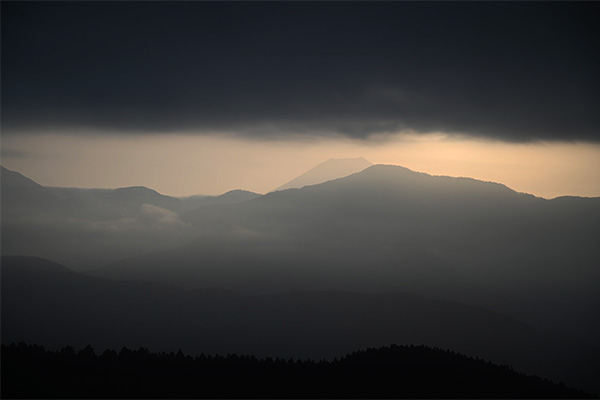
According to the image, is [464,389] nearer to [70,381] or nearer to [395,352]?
[395,352]

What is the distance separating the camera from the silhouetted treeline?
10575 cm

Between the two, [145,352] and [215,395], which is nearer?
[215,395]

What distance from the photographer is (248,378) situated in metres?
119

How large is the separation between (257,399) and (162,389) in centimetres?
1907

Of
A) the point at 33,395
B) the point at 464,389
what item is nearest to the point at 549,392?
the point at 464,389

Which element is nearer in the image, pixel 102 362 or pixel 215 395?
pixel 215 395

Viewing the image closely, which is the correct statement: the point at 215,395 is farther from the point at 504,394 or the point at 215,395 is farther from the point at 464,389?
the point at 504,394

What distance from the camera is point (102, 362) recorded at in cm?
12038

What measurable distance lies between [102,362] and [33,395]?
24.4 m

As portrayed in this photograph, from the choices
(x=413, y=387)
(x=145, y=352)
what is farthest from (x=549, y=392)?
(x=145, y=352)

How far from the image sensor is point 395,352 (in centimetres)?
14112

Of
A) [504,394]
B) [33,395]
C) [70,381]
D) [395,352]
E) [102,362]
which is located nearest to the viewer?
[33,395]

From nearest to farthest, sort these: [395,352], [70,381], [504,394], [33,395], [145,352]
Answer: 1. [33,395]
2. [70,381]
3. [504,394]
4. [145,352]
5. [395,352]

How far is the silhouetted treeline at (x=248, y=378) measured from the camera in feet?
347
